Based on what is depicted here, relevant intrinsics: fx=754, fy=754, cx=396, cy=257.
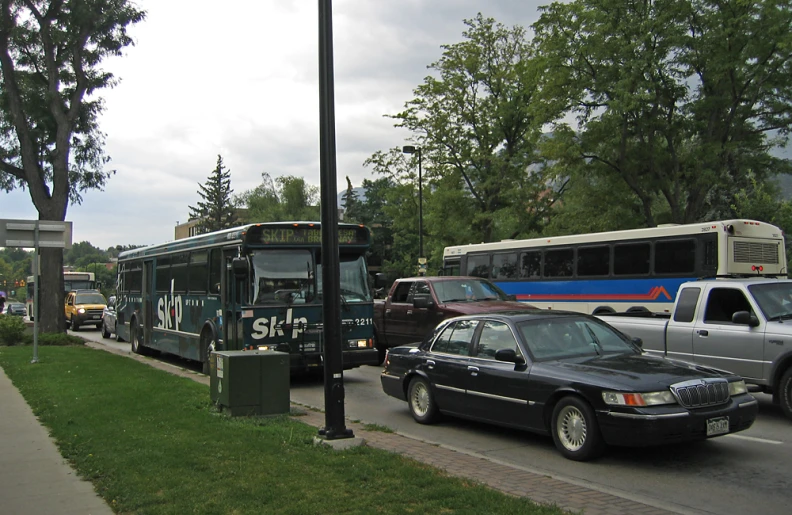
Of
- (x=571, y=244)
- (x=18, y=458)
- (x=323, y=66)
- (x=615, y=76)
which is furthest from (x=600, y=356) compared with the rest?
(x=615, y=76)

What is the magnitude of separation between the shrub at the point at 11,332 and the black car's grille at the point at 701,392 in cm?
Result: 2220

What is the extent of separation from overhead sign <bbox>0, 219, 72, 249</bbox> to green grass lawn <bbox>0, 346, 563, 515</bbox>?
7.16m

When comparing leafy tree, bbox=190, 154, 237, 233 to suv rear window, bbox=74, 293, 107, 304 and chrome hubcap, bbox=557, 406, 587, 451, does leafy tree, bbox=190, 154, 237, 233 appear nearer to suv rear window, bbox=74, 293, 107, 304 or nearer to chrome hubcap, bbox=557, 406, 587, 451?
suv rear window, bbox=74, 293, 107, 304

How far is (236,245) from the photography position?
1410cm

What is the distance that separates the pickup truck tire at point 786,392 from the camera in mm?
9500

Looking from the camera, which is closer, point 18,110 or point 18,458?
point 18,458

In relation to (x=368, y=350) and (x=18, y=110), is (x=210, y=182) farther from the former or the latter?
(x=368, y=350)

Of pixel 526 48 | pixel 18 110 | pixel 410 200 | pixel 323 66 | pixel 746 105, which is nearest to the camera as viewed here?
pixel 323 66

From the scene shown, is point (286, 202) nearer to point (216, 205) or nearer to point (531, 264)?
point (216, 205)

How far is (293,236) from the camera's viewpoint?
13.9 meters

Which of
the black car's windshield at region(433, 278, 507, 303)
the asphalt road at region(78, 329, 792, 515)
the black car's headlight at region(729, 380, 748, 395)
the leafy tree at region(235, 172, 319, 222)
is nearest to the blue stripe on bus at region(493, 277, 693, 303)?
the black car's windshield at region(433, 278, 507, 303)

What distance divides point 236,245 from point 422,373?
5.73 metres

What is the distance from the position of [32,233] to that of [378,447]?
12971 mm

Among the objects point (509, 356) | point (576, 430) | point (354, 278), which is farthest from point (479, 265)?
point (576, 430)
